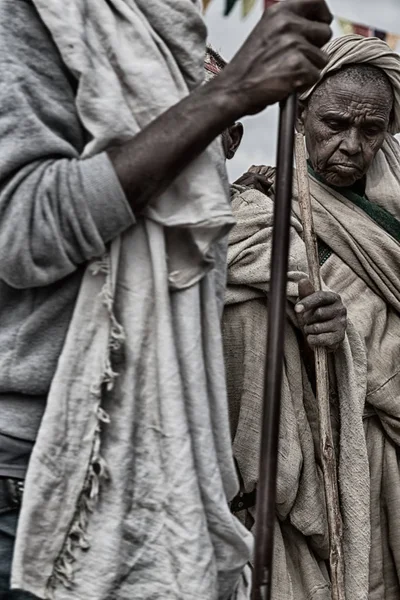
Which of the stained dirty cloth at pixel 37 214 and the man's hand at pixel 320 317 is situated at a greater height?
the stained dirty cloth at pixel 37 214

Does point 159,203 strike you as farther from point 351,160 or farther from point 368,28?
point 368,28

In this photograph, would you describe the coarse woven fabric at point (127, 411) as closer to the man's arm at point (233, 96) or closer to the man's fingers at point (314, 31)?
the man's arm at point (233, 96)

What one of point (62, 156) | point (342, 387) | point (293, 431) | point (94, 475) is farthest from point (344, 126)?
point (94, 475)

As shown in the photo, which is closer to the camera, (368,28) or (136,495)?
(136,495)

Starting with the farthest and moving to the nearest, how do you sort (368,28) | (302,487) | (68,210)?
(368,28) < (302,487) < (68,210)

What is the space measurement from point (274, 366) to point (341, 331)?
195cm

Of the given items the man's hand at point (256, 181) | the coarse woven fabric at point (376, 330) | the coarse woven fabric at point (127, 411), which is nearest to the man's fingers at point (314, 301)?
the coarse woven fabric at point (376, 330)

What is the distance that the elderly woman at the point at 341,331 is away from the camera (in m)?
4.38

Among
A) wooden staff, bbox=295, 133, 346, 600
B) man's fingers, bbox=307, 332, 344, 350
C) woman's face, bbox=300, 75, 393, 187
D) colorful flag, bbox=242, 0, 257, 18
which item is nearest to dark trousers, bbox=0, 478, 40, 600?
wooden staff, bbox=295, 133, 346, 600

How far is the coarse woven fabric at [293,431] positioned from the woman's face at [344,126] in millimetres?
490

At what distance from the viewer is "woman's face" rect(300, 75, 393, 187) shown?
483 cm

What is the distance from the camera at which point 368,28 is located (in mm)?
6082

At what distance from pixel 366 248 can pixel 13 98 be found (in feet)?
9.05

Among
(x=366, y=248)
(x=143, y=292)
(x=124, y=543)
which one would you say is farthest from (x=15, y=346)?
(x=366, y=248)
